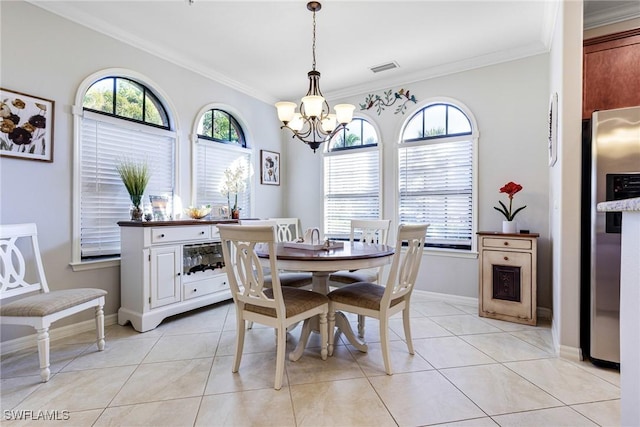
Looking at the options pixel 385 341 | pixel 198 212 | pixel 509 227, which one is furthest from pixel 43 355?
pixel 509 227

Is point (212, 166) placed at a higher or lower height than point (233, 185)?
higher

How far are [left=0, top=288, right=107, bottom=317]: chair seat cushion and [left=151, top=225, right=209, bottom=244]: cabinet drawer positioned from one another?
0.73 meters

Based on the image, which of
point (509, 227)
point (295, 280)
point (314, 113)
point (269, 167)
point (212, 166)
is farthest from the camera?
point (269, 167)

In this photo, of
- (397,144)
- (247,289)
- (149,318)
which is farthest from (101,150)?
(397,144)

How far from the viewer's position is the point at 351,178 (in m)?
4.57

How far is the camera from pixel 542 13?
2750 millimetres

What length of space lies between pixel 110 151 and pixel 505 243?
3.92 meters

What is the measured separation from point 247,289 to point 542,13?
334 centimetres

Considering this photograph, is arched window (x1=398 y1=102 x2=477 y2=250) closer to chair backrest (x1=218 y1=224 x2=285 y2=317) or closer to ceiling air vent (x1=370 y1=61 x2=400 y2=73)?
ceiling air vent (x1=370 y1=61 x2=400 y2=73)

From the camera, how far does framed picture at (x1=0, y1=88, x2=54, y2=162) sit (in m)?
2.38

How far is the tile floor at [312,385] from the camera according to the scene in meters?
1.65

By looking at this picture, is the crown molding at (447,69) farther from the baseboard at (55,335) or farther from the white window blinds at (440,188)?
the baseboard at (55,335)

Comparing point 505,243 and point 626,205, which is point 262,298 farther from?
point 505,243

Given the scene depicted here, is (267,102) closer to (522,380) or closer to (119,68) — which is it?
(119,68)
